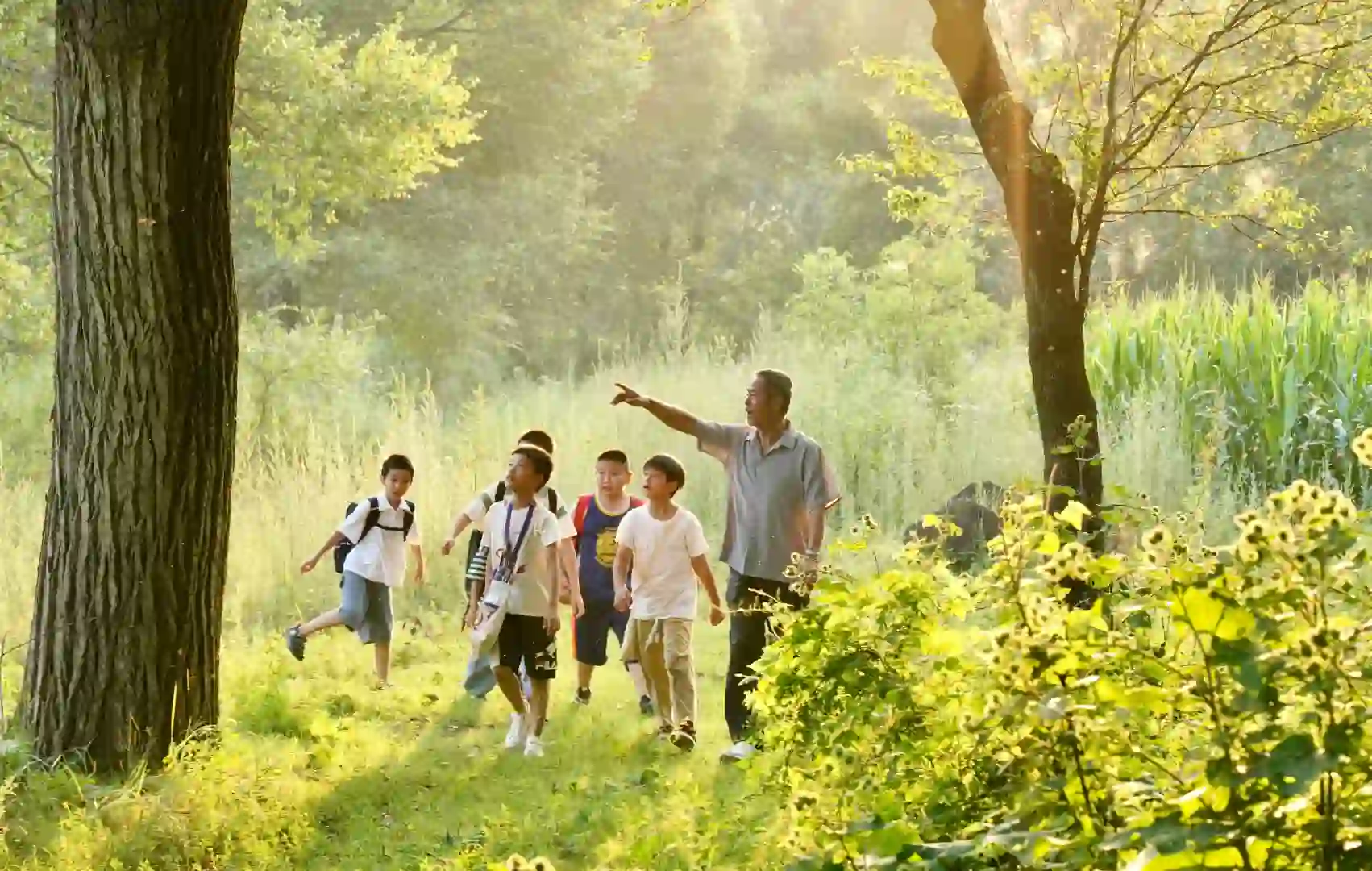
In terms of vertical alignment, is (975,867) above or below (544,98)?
below

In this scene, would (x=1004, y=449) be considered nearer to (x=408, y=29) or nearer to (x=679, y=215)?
(x=408, y=29)

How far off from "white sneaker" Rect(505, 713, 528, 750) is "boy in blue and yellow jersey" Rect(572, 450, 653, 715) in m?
1.05

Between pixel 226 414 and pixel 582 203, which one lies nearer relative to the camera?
pixel 226 414

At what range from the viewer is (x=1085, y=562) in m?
2.49

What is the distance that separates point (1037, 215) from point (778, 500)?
6.85 ft

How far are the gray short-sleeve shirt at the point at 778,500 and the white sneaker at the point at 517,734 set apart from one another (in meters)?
1.35

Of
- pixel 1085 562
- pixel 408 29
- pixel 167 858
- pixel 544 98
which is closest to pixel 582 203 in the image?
pixel 544 98

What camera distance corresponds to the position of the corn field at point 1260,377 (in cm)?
1395

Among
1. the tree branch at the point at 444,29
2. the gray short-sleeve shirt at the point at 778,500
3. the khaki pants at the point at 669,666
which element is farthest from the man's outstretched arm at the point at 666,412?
the tree branch at the point at 444,29

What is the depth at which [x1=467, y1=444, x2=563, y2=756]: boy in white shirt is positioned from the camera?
7.71 metres

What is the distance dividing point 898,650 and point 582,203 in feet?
113

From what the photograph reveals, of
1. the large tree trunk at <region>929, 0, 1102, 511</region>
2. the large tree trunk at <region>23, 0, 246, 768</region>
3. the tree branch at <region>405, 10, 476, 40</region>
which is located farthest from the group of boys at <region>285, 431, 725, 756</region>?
the tree branch at <region>405, 10, 476, 40</region>

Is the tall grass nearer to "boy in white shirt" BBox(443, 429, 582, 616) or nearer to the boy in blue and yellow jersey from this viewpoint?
the boy in blue and yellow jersey

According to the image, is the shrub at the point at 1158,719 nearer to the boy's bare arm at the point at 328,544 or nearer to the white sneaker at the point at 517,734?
the white sneaker at the point at 517,734
